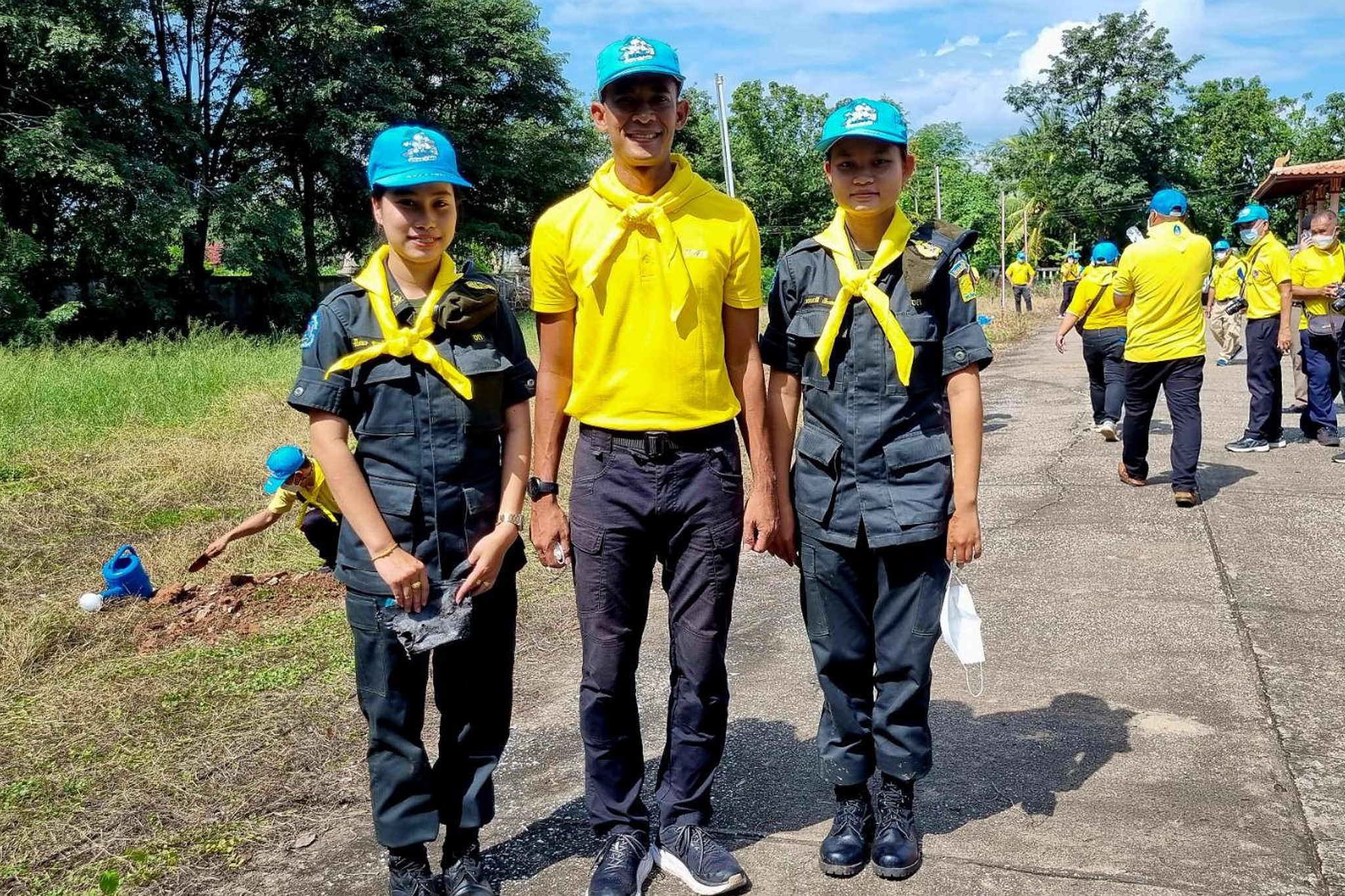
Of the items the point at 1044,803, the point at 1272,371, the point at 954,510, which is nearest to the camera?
the point at 954,510

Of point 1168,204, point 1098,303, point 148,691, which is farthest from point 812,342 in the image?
point 1098,303

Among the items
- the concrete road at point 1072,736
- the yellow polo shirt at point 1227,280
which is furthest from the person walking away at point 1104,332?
the concrete road at point 1072,736

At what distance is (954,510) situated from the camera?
9.61 feet

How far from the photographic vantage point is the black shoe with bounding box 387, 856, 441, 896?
9.21 feet

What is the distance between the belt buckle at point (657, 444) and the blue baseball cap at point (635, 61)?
2.95 feet

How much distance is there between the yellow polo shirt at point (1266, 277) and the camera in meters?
8.52

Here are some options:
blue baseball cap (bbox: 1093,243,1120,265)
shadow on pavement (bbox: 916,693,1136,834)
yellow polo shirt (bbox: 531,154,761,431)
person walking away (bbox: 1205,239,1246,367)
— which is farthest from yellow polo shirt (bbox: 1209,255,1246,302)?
yellow polo shirt (bbox: 531,154,761,431)

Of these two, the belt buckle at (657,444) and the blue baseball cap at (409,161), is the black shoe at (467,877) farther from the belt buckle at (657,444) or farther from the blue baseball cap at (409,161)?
the blue baseball cap at (409,161)

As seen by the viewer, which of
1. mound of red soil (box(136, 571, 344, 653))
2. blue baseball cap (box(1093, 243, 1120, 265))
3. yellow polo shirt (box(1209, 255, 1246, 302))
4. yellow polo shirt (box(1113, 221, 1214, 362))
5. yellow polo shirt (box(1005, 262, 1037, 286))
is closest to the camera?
mound of red soil (box(136, 571, 344, 653))

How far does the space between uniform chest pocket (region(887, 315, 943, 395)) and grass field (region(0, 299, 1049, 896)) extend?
2.22 meters

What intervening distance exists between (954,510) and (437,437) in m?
1.42

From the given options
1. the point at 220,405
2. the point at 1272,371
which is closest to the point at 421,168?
the point at 1272,371

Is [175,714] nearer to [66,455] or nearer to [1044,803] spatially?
[1044,803]

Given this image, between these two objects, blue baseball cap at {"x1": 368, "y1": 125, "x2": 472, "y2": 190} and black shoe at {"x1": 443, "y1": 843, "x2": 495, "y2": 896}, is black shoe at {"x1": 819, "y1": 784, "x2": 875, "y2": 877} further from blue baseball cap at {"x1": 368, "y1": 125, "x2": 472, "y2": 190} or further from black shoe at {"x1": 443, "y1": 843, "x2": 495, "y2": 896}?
blue baseball cap at {"x1": 368, "y1": 125, "x2": 472, "y2": 190}
